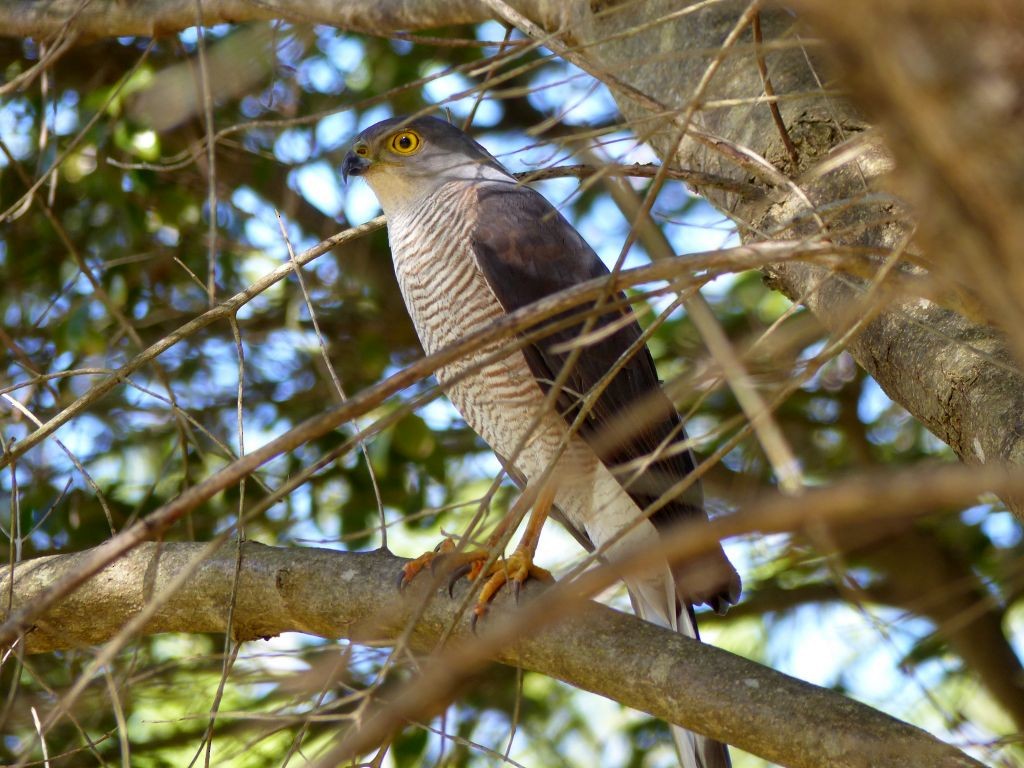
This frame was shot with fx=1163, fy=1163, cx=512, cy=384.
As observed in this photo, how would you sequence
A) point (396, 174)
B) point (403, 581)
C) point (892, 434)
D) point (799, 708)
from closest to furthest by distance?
point (799, 708) < point (403, 581) < point (396, 174) < point (892, 434)

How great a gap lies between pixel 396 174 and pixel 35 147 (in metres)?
1.84

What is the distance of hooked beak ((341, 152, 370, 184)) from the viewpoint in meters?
4.57

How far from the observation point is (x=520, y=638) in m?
1.84

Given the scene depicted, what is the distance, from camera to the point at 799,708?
2.38m

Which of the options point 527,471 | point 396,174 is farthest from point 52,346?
point 527,471

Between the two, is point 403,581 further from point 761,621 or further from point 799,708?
point 761,621

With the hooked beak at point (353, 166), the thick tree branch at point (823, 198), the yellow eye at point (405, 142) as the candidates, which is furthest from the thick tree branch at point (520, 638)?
the yellow eye at point (405, 142)

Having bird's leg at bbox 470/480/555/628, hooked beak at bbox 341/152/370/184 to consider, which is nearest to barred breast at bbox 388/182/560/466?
bird's leg at bbox 470/480/555/628

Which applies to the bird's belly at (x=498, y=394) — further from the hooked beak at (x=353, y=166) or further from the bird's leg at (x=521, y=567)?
the hooked beak at (x=353, y=166)

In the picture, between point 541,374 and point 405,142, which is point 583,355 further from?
point 405,142

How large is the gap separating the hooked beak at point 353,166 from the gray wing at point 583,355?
21.6 inches

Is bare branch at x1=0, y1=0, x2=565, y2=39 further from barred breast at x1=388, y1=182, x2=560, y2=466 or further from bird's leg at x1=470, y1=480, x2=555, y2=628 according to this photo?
bird's leg at x1=470, y1=480, x2=555, y2=628

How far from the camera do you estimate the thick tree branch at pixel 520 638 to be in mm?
2318

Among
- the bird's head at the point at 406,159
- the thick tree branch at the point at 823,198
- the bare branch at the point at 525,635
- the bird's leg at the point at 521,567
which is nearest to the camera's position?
the bare branch at the point at 525,635
